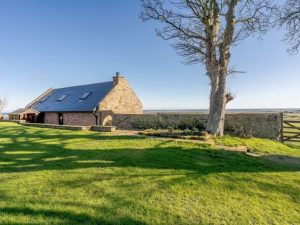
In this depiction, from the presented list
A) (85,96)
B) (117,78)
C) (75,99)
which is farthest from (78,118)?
(117,78)

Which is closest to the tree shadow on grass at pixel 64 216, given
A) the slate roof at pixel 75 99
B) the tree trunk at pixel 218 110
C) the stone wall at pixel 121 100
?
the tree trunk at pixel 218 110

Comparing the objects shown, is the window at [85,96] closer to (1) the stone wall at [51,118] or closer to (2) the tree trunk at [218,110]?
(1) the stone wall at [51,118]

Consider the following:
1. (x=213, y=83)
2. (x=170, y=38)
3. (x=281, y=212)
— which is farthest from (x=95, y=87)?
(x=281, y=212)

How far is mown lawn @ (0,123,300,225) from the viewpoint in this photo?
13.6ft

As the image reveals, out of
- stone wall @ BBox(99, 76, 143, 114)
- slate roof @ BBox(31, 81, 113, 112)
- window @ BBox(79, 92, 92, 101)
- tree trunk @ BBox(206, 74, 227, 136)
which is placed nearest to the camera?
tree trunk @ BBox(206, 74, 227, 136)

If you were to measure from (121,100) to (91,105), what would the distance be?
11.8 feet

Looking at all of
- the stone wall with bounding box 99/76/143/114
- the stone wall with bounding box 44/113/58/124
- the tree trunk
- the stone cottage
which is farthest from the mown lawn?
the stone wall with bounding box 44/113/58/124

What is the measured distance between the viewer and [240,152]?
8781 millimetres

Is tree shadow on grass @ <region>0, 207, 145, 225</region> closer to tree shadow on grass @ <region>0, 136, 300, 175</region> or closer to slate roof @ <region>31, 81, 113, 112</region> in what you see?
tree shadow on grass @ <region>0, 136, 300, 175</region>

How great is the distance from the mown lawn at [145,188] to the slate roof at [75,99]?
52.5ft

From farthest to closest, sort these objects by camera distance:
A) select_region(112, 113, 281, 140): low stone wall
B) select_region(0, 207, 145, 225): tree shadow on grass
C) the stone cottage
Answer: the stone cottage < select_region(112, 113, 281, 140): low stone wall < select_region(0, 207, 145, 225): tree shadow on grass

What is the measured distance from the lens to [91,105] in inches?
928

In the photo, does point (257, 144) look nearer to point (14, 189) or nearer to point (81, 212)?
point (81, 212)

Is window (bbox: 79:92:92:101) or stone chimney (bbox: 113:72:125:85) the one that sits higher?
stone chimney (bbox: 113:72:125:85)
